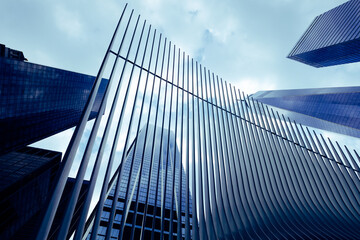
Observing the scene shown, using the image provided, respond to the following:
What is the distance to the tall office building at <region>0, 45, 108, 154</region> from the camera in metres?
42.6

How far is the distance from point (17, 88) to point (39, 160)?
18.8 metres

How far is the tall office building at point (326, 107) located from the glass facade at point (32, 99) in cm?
9478

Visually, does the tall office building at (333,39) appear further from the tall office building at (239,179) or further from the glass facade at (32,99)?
the glass facade at (32,99)

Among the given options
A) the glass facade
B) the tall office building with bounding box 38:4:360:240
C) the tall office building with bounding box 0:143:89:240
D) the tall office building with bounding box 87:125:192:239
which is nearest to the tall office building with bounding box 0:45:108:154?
the glass facade

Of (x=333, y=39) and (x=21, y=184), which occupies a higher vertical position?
(x=333, y=39)

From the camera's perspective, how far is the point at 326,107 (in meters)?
83.8

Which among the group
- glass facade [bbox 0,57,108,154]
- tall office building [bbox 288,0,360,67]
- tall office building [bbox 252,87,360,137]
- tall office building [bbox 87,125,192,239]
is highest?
tall office building [bbox 288,0,360,67]

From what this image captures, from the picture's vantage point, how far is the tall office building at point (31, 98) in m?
42.6

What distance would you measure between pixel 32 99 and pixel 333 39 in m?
104

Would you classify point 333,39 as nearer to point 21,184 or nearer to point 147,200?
point 147,200

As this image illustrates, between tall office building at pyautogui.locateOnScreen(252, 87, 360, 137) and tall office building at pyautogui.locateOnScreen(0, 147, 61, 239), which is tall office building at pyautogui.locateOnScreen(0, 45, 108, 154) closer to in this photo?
tall office building at pyautogui.locateOnScreen(0, 147, 61, 239)

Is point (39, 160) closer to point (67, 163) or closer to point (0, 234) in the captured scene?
point (0, 234)

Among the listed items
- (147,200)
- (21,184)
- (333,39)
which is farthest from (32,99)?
(333,39)

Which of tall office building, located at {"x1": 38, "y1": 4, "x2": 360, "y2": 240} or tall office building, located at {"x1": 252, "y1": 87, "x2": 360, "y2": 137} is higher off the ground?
tall office building, located at {"x1": 252, "y1": 87, "x2": 360, "y2": 137}
